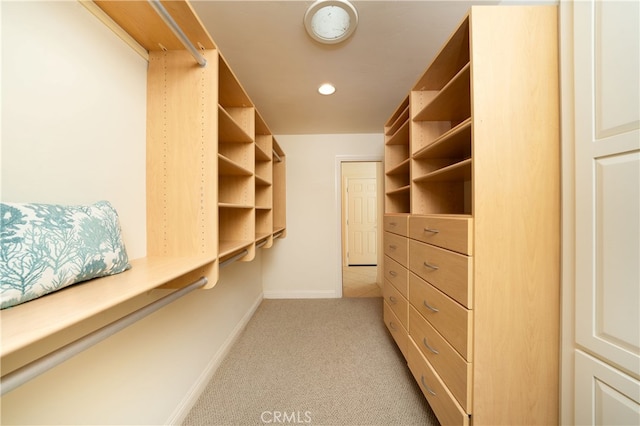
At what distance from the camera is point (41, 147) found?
65cm

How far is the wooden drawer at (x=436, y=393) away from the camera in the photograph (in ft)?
3.08

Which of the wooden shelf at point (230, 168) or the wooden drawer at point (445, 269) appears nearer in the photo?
the wooden drawer at point (445, 269)

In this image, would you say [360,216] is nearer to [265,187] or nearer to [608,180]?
[265,187]

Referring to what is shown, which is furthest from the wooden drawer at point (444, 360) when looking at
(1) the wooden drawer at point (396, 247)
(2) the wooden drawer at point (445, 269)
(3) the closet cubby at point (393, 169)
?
(3) the closet cubby at point (393, 169)

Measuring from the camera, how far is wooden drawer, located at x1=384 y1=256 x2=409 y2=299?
1.46 m

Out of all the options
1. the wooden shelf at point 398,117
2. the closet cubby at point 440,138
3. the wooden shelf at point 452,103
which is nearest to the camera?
the wooden shelf at point 452,103

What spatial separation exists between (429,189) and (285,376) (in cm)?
167

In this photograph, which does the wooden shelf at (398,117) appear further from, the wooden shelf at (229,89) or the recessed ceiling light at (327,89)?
the wooden shelf at (229,89)

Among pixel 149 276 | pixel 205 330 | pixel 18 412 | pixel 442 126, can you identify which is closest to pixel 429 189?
pixel 442 126

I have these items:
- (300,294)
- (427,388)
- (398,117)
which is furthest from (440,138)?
(300,294)

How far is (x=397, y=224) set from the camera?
1650mm

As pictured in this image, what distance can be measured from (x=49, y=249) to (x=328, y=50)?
65.6 inches

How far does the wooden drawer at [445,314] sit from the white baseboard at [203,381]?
145 cm

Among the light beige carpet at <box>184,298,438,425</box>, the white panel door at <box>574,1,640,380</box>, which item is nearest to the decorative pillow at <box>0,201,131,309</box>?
the light beige carpet at <box>184,298,438,425</box>
